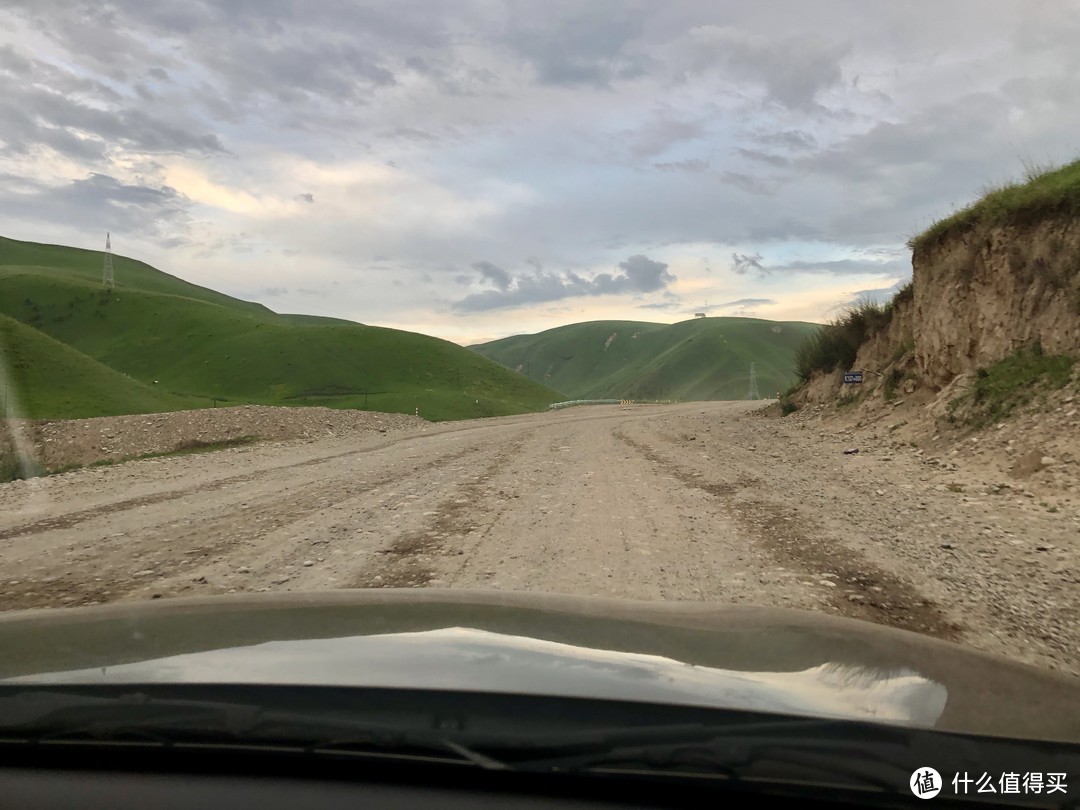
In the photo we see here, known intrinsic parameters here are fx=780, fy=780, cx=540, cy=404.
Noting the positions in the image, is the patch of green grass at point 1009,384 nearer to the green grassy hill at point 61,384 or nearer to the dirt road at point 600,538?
the dirt road at point 600,538

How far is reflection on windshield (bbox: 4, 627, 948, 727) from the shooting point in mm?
2453

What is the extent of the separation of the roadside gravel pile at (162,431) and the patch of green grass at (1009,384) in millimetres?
20354

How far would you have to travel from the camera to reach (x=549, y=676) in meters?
2.63

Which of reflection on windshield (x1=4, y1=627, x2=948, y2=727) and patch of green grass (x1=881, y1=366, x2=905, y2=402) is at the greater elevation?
patch of green grass (x1=881, y1=366, x2=905, y2=402)

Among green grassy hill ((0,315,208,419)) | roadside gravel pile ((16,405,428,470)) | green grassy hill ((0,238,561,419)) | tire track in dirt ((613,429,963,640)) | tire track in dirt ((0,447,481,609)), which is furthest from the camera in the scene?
green grassy hill ((0,238,561,419))

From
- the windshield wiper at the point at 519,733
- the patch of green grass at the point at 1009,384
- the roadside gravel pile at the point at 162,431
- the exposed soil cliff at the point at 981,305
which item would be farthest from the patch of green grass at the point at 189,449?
the windshield wiper at the point at 519,733

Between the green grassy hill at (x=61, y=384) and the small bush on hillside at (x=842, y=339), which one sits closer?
the small bush on hillside at (x=842, y=339)

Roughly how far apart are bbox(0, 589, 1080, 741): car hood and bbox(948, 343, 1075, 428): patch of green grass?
1237cm

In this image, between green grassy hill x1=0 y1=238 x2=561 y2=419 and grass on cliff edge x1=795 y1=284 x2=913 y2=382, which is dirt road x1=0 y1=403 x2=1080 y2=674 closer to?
grass on cliff edge x1=795 y1=284 x2=913 y2=382

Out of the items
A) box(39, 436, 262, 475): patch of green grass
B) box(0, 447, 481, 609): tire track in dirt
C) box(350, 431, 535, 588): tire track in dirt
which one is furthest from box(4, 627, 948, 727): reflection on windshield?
box(39, 436, 262, 475): patch of green grass

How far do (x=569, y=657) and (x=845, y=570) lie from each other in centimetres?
472

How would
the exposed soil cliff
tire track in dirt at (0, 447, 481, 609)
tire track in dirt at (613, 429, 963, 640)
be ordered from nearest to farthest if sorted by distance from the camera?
tire track in dirt at (613, 429, 963, 640) < tire track in dirt at (0, 447, 481, 609) < the exposed soil cliff

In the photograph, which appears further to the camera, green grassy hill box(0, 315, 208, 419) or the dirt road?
green grassy hill box(0, 315, 208, 419)

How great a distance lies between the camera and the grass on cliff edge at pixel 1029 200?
16.1 m
